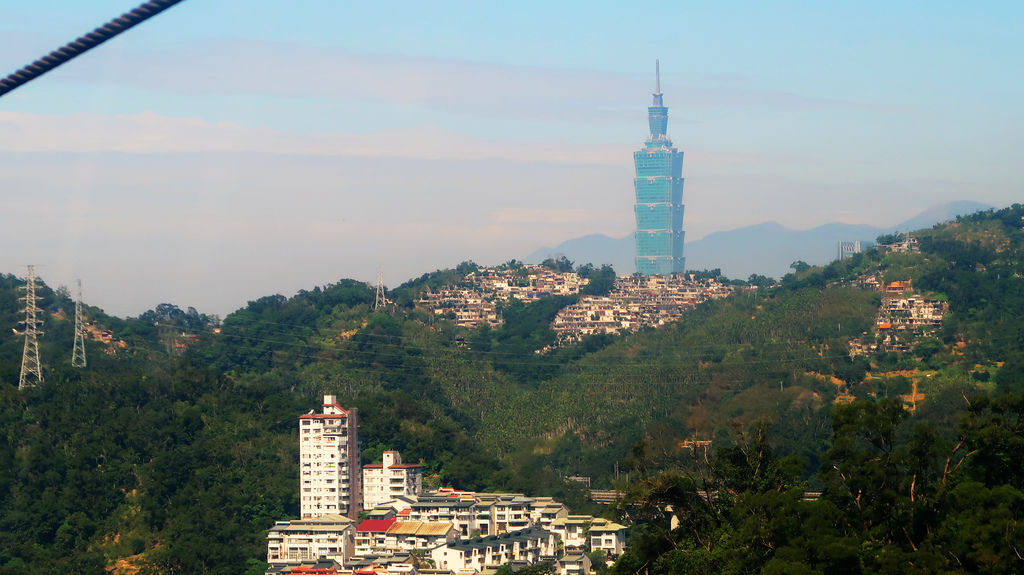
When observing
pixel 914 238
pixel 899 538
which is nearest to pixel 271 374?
pixel 914 238

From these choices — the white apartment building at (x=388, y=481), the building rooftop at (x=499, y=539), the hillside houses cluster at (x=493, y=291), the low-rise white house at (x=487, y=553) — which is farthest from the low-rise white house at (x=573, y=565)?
the hillside houses cluster at (x=493, y=291)

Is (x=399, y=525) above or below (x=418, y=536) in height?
above

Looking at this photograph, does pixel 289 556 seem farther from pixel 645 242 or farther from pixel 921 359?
pixel 645 242

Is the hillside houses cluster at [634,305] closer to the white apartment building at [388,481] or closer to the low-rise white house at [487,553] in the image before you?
the white apartment building at [388,481]

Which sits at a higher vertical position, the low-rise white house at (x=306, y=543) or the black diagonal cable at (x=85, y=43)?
the black diagonal cable at (x=85, y=43)

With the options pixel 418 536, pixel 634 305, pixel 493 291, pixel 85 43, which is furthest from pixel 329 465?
pixel 634 305

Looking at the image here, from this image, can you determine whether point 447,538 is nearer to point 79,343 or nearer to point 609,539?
point 609,539
